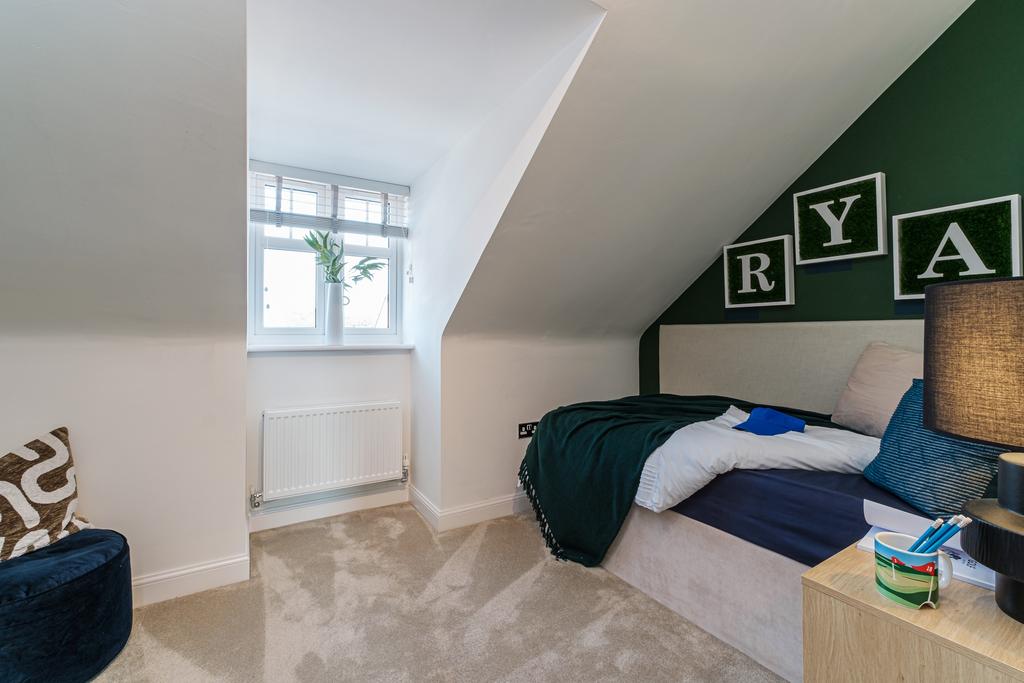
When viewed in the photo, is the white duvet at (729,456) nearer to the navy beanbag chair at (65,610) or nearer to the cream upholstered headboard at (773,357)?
the cream upholstered headboard at (773,357)

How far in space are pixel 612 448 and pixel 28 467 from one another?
7.13ft

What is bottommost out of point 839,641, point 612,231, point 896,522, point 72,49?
point 839,641

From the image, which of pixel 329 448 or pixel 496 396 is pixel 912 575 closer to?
pixel 496 396

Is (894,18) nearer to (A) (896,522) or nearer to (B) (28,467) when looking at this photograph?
(A) (896,522)

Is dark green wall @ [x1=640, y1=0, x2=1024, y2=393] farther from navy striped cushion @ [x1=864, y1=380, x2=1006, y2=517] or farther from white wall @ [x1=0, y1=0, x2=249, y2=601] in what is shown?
white wall @ [x1=0, y1=0, x2=249, y2=601]

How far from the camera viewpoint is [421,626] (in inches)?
69.2

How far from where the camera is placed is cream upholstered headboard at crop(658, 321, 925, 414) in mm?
2368

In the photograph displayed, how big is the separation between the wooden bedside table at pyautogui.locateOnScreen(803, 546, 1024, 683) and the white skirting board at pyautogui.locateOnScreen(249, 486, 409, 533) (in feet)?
7.95

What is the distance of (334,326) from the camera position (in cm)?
285

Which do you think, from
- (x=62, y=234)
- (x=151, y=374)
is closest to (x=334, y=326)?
(x=151, y=374)

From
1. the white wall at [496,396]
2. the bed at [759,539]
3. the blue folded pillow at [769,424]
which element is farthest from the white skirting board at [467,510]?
the blue folded pillow at [769,424]

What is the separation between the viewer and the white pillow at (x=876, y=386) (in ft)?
6.38

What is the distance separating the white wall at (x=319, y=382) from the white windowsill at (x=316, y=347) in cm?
3

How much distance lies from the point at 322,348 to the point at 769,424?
228 centimetres
